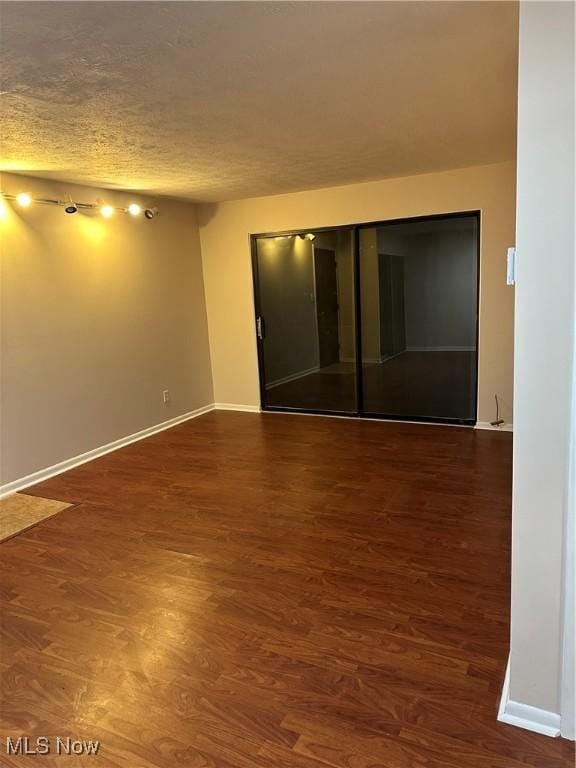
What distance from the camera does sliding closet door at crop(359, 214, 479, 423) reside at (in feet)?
15.8

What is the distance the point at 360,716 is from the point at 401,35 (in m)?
2.48

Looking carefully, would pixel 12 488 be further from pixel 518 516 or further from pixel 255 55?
pixel 518 516

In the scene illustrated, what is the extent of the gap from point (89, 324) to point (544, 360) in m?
3.95

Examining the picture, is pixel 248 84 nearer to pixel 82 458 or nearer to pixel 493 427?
pixel 82 458

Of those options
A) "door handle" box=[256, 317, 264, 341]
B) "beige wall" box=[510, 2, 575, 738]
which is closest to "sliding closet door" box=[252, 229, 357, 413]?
"door handle" box=[256, 317, 264, 341]

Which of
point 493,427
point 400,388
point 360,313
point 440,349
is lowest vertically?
point 493,427

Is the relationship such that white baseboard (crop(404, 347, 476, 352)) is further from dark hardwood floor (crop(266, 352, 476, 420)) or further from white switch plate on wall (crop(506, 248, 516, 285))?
white switch plate on wall (crop(506, 248, 516, 285))

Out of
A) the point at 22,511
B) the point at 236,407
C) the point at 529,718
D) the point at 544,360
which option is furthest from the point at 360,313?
the point at 529,718

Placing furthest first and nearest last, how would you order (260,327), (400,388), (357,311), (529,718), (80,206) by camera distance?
1. (260,327)
2. (400,388)
3. (357,311)
4. (80,206)
5. (529,718)

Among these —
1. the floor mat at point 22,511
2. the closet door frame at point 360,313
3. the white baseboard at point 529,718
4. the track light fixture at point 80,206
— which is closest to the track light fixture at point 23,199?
the track light fixture at point 80,206

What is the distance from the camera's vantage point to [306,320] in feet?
19.1

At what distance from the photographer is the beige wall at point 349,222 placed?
4.47 meters

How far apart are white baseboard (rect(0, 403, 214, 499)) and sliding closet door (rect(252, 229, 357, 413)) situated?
1161 mm

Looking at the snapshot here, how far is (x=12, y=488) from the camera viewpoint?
149 inches
